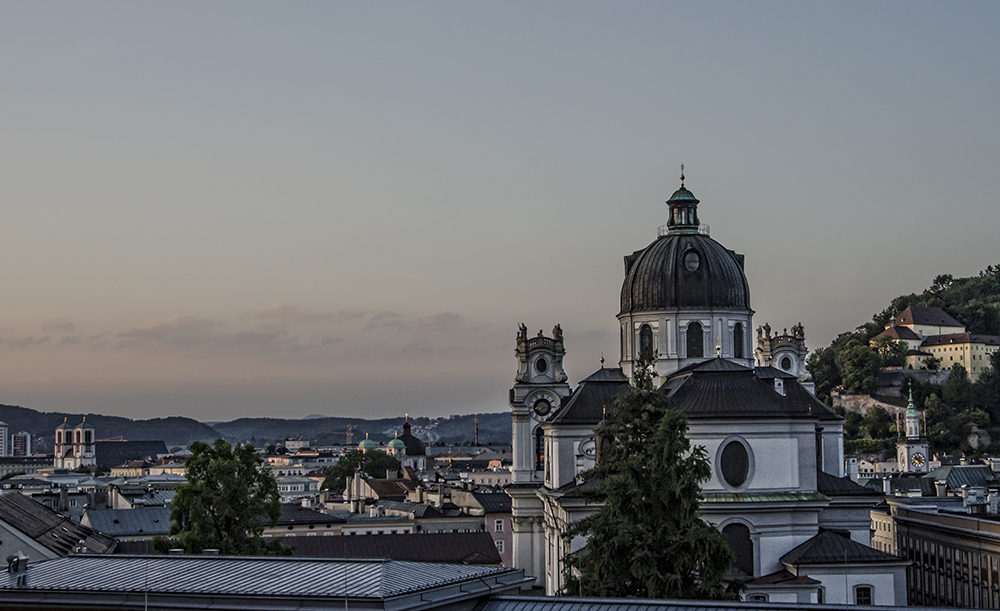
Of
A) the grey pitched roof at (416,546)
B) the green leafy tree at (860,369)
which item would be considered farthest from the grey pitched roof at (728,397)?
the green leafy tree at (860,369)

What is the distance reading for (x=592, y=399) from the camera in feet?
230

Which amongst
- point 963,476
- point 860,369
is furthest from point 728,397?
point 860,369

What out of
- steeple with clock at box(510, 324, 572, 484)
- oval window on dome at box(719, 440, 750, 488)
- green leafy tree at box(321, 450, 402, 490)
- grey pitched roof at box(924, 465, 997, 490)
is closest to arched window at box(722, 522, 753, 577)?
oval window on dome at box(719, 440, 750, 488)

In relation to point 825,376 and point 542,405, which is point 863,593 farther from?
point 825,376

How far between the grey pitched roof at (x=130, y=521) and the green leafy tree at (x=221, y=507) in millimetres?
42456

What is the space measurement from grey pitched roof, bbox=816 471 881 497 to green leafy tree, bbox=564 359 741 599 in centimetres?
2411

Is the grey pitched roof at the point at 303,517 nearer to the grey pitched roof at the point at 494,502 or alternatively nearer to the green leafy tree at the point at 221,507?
the grey pitched roof at the point at 494,502

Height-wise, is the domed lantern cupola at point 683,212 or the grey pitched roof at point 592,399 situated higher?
the domed lantern cupola at point 683,212

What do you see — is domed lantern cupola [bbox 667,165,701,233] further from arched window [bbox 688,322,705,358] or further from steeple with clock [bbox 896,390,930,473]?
steeple with clock [bbox 896,390,930,473]

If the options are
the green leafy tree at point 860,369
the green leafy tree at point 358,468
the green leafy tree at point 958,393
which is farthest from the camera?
the green leafy tree at point 860,369

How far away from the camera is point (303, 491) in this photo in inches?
7264

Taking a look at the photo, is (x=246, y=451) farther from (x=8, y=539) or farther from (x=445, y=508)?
(x=445, y=508)

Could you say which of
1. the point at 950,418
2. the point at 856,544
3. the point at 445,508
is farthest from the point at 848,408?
the point at 856,544

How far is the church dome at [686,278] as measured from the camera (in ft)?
234
